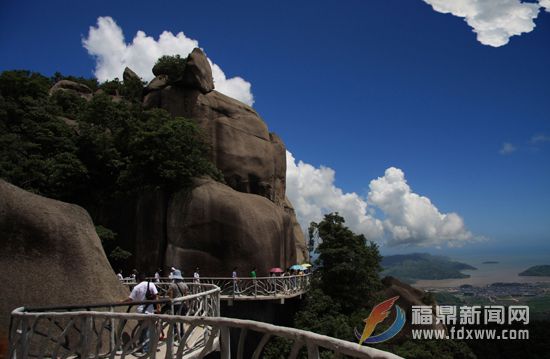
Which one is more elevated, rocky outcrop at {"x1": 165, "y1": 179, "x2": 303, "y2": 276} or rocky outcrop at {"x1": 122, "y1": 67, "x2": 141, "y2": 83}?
rocky outcrop at {"x1": 122, "y1": 67, "x2": 141, "y2": 83}

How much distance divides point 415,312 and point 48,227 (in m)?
21.8

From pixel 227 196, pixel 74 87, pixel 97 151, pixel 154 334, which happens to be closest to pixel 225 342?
pixel 154 334

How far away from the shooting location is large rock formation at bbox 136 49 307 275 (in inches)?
995

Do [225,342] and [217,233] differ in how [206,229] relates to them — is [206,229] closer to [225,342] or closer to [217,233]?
[217,233]

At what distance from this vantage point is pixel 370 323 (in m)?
3.12

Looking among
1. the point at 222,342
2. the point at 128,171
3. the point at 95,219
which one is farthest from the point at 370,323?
the point at 95,219

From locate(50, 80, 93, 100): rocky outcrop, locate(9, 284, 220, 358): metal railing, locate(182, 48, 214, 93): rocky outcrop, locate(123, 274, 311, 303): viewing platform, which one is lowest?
locate(123, 274, 311, 303): viewing platform

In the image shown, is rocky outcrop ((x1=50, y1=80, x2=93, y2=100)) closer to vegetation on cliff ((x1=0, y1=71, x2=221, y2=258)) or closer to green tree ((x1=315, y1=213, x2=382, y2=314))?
vegetation on cliff ((x1=0, y1=71, x2=221, y2=258))

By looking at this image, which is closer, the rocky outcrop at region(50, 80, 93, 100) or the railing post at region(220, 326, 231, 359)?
the railing post at region(220, 326, 231, 359)

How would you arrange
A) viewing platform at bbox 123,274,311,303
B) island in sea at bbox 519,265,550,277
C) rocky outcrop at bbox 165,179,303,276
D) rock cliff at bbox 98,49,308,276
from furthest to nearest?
island in sea at bbox 519,265,550,277 → rock cliff at bbox 98,49,308,276 → rocky outcrop at bbox 165,179,303,276 → viewing platform at bbox 123,274,311,303

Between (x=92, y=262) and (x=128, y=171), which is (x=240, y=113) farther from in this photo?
(x=92, y=262)

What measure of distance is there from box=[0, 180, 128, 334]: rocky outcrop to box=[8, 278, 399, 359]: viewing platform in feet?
2.51

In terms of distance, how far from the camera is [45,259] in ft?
31.0

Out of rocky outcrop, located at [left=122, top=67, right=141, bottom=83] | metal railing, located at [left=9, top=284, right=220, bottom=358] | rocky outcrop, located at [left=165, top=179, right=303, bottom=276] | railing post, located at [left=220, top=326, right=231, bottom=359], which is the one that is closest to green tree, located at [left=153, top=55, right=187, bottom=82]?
rocky outcrop, located at [left=122, top=67, right=141, bottom=83]
